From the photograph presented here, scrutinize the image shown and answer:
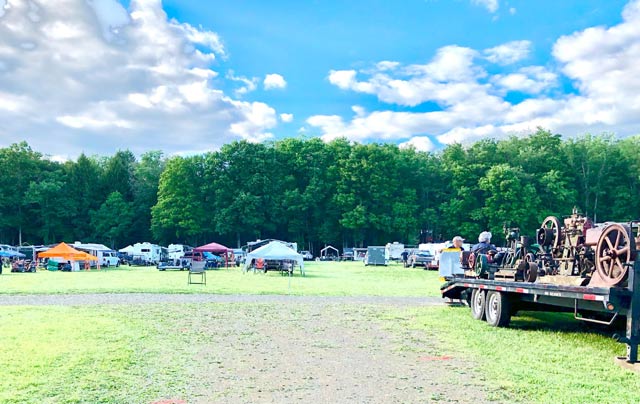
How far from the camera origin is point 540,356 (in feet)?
32.1

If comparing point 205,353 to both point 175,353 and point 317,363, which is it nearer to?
point 175,353

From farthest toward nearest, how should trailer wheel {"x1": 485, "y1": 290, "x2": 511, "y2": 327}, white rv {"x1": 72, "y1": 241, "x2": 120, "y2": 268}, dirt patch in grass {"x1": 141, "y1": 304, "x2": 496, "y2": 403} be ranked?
white rv {"x1": 72, "y1": 241, "x2": 120, "y2": 268}, trailer wheel {"x1": 485, "y1": 290, "x2": 511, "y2": 327}, dirt patch in grass {"x1": 141, "y1": 304, "x2": 496, "y2": 403}

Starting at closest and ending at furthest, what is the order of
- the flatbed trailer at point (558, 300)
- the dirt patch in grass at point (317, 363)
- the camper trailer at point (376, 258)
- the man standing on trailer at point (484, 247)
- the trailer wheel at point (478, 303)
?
the dirt patch in grass at point (317, 363), the flatbed trailer at point (558, 300), the trailer wheel at point (478, 303), the man standing on trailer at point (484, 247), the camper trailer at point (376, 258)

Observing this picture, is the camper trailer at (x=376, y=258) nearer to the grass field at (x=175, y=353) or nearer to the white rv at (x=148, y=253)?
the white rv at (x=148, y=253)

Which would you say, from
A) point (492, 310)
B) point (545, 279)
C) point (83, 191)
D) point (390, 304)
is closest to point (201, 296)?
point (390, 304)

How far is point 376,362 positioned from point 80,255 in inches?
1501

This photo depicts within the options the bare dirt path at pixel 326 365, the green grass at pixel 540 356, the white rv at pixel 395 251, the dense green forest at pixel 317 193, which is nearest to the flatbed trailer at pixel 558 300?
the green grass at pixel 540 356

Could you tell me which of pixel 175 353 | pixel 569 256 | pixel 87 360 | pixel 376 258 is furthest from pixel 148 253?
pixel 569 256

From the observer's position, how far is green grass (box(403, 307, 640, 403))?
24.2ft

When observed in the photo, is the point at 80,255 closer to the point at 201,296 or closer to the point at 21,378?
the point at 201,296

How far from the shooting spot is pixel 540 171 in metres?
81.4

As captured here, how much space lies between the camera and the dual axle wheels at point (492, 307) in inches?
515

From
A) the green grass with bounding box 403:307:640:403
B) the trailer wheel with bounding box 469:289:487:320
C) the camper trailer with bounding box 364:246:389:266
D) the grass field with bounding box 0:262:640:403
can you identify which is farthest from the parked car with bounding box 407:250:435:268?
the green grass with bounding box 403:307:640:403

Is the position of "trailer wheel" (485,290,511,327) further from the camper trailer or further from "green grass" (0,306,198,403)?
the camper trailer
